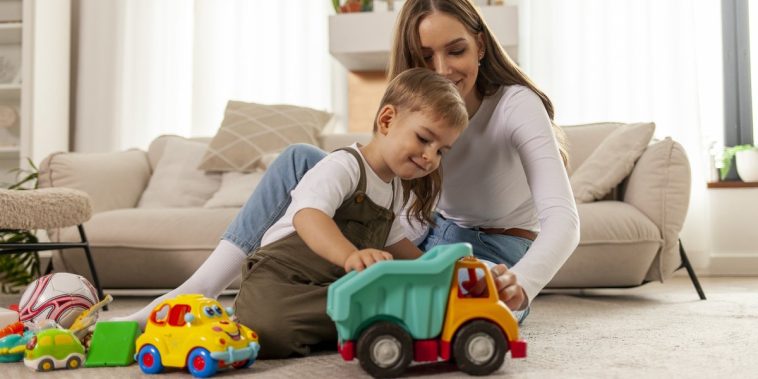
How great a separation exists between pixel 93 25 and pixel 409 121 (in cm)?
351

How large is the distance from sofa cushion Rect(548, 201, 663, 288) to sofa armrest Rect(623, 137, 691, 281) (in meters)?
0.04

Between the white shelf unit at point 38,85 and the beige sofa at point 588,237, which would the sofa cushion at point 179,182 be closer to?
the beige sofa at point 588,237

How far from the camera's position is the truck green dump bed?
1073mm

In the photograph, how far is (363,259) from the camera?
1117 millimetres

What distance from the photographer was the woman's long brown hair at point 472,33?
151 cm

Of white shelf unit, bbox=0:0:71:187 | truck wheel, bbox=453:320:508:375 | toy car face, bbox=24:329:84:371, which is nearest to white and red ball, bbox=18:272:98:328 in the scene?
toy car face, bbox=24:329:84:371

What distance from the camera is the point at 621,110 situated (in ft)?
12.4

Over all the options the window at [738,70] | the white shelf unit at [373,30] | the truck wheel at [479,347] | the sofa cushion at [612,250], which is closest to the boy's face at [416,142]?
the truck wheel at [479,347]

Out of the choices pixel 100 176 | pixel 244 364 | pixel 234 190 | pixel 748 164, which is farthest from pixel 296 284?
pixel 748 164

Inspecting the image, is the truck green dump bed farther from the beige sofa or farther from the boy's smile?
the beige sofa

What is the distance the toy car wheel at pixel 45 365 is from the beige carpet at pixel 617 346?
17 mm

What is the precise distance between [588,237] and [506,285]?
1408 millimetres

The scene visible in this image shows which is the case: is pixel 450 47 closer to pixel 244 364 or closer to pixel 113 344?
pixel 244 364

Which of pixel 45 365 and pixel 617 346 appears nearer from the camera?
pixel 45 365
